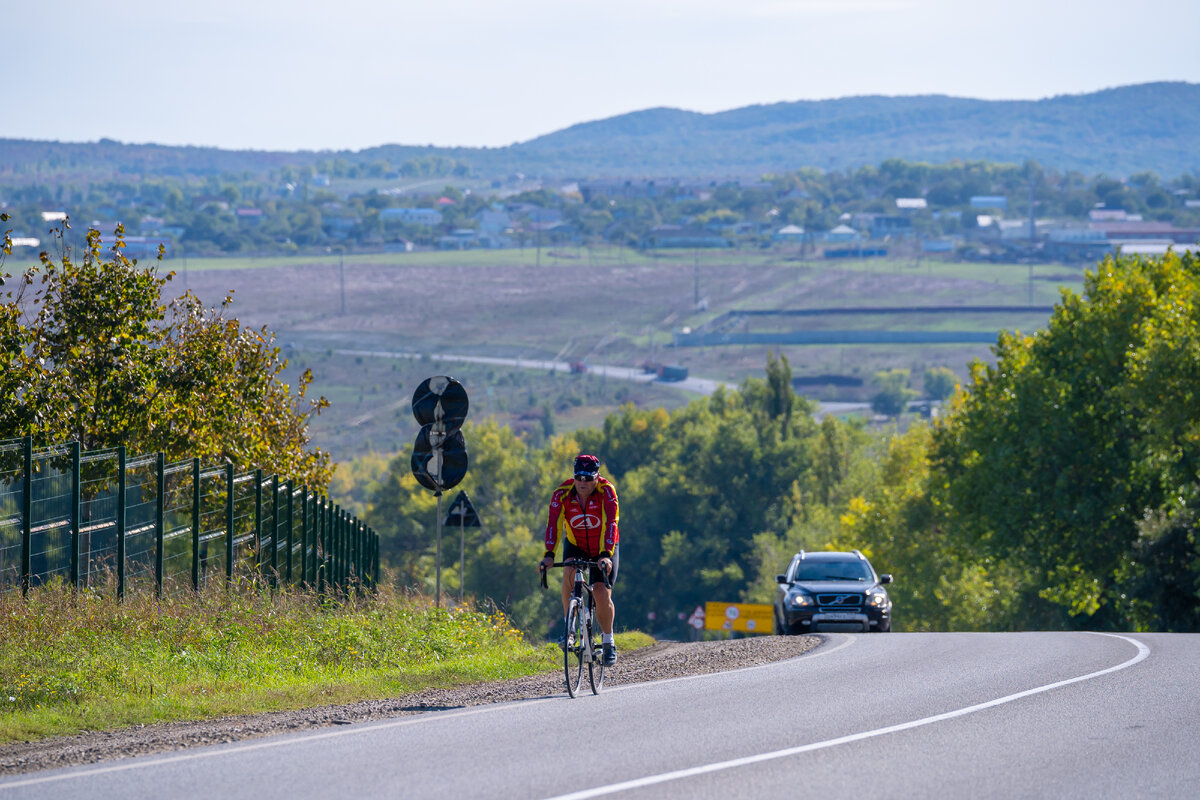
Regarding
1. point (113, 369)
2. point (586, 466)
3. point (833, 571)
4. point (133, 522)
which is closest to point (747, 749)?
point (586, 466)

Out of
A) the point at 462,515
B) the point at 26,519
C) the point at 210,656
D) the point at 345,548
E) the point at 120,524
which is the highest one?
the point at 26,519

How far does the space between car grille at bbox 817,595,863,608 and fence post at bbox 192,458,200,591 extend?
10.5m

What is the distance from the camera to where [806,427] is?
101 meters

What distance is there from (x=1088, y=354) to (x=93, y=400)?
3011cm

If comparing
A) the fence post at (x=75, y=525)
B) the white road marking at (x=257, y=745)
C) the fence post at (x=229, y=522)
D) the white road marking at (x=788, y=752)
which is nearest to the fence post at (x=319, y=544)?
the fence post at (x=229, y=522)

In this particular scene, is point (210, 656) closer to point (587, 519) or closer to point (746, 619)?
point (587, 519)

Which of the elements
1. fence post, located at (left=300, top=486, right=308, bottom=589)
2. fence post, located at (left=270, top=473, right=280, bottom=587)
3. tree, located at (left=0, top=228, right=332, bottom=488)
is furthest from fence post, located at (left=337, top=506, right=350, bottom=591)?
fence post, located at (left=270, top=473, right=280, bottom=587)

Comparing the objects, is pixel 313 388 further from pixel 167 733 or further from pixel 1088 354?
pixel 167 733

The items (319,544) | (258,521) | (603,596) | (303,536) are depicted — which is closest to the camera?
(603,596)

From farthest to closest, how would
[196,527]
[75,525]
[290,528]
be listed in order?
1. [290,528]
2. [196,527]
3. [75,525]

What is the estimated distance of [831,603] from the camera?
22.9m

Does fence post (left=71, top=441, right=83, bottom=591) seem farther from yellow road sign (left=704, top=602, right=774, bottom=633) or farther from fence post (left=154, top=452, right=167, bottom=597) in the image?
yellow road sign (left=704, top=602, right=774, bottom=633)

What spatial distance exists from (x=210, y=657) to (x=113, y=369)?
7.56 m

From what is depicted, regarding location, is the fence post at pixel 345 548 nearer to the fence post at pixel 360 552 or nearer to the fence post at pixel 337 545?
the fence post at pixel 337 545
